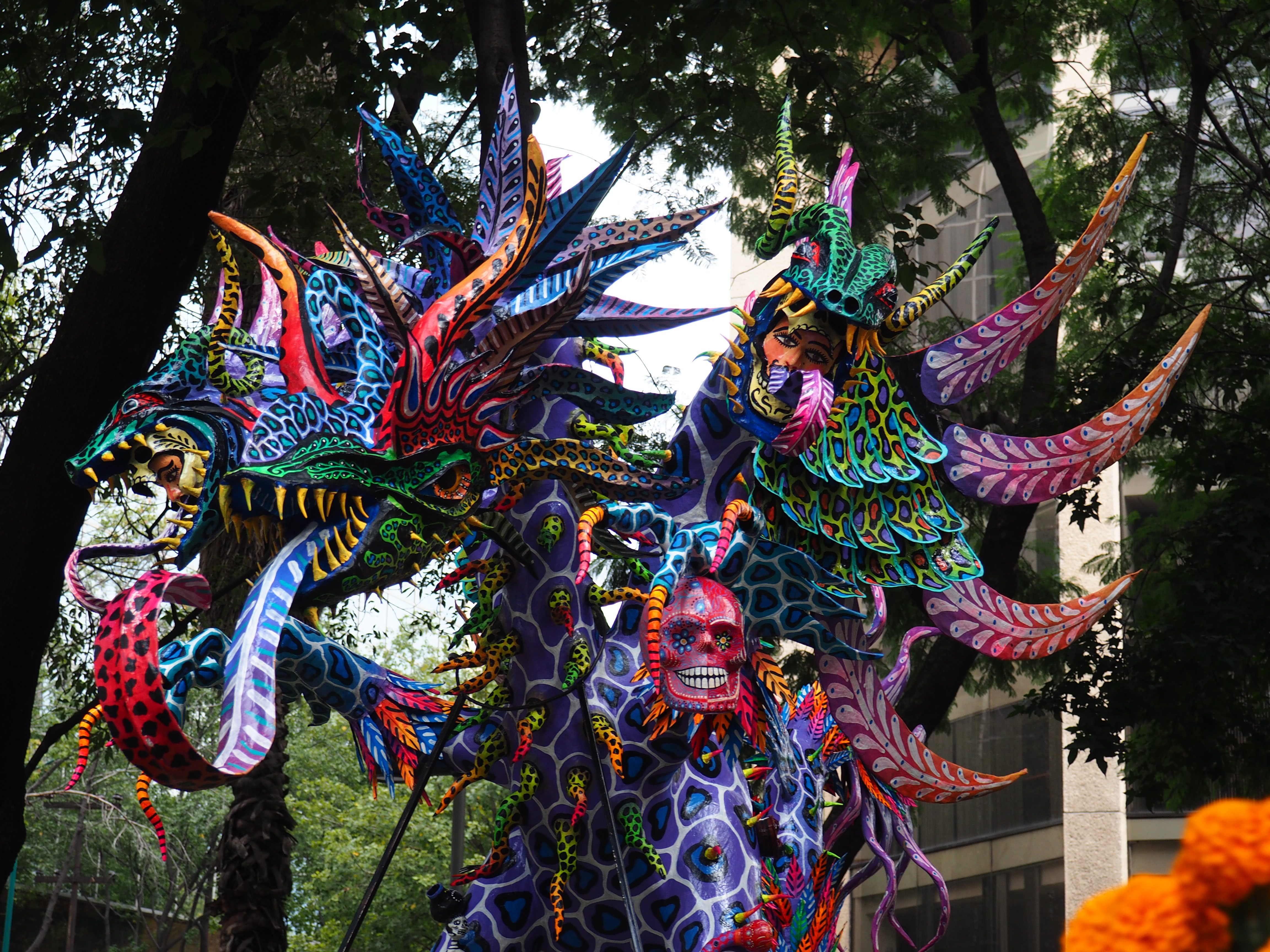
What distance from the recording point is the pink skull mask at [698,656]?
5.02m

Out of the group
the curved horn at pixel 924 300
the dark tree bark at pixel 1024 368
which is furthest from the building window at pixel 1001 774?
the curved horn at pixel 924 300

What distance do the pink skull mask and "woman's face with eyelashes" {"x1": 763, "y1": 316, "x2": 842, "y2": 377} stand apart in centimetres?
124

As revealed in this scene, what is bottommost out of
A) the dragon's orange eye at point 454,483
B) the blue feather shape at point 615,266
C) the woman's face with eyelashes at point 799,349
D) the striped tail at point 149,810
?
the striped tail at point 149,810

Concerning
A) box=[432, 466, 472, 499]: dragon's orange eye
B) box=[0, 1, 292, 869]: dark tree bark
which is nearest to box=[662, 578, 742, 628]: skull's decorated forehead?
box=[432, 466, 472, 499]: dragon's orange eye

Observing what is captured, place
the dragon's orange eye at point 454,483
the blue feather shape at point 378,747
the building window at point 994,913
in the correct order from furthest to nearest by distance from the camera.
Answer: the building window at point 994,913, the blue feather shape at point 378,747, the dragon's orange eye at point 454,483

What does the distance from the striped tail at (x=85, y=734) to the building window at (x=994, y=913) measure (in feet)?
47.6

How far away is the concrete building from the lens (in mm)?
17828

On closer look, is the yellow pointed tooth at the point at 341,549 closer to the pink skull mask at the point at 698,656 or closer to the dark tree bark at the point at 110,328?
the pink skull mask at the point at 698,656

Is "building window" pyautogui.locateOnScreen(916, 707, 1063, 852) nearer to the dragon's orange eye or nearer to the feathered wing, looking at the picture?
the feathered wing

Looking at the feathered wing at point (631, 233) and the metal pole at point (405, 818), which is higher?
the feathered wing at point (631, 233)

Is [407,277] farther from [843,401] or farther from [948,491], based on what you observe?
[948,491]

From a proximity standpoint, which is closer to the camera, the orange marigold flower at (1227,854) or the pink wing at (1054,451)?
the orange marigold flower at (1227,854)

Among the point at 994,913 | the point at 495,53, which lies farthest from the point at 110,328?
the point at 994,913

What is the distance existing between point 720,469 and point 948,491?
4.17 metres
